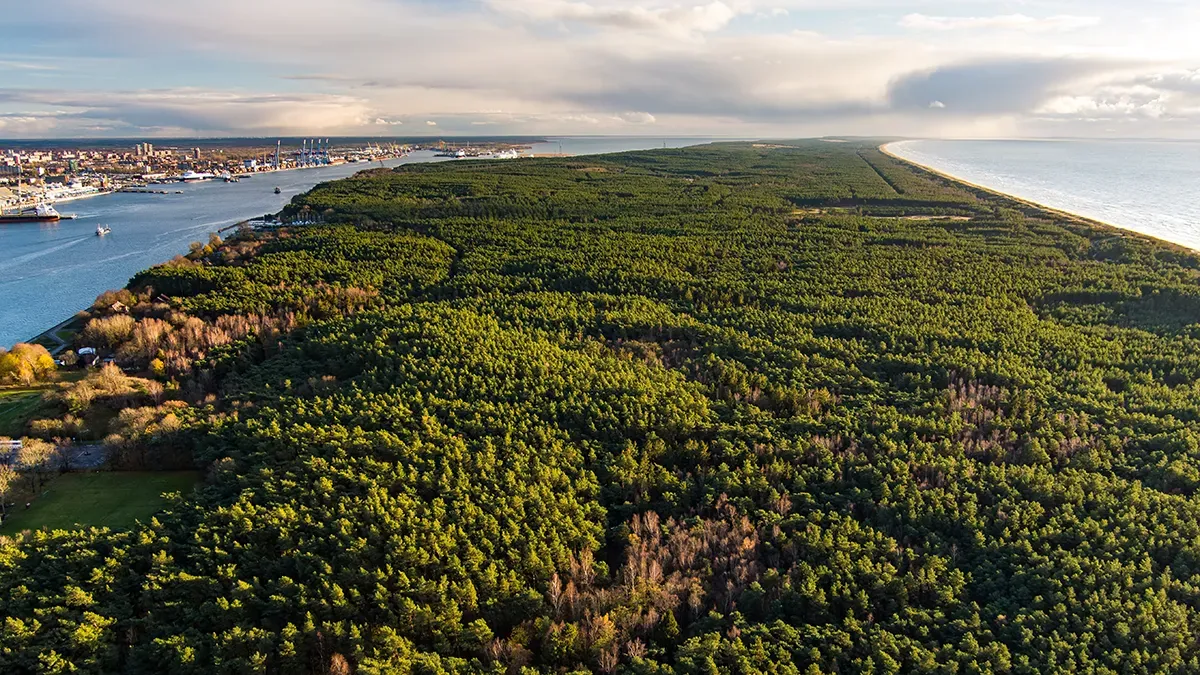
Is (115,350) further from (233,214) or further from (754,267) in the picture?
(233,214)

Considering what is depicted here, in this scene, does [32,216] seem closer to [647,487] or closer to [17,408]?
[17,408]

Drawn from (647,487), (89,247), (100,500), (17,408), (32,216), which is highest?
(32,216)

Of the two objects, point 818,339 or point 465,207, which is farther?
point 465,207

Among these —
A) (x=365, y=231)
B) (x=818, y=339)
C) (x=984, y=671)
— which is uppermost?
(x=365, y=231)

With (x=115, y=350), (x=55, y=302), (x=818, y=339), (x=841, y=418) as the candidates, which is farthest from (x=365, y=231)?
(x=841, y=418)

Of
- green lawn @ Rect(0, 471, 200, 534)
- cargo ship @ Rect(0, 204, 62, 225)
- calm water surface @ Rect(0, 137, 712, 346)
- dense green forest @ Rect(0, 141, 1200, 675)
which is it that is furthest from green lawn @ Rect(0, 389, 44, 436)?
cargo ship @ Rect(0, 204, 62, 225)

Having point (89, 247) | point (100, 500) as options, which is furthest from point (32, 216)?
point (100, 500)

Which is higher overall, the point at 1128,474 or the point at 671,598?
the point at 1128,474
